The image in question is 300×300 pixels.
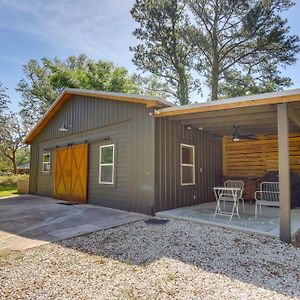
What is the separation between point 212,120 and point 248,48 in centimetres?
813

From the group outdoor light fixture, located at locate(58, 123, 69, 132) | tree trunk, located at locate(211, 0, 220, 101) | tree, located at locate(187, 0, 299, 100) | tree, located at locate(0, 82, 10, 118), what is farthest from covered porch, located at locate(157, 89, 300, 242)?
tree, located at locate(0, 82, 10, 118)

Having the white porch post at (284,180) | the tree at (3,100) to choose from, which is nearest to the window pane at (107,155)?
the white porch post at (284,180)

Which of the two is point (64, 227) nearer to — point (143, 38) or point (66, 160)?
point (66, 160)

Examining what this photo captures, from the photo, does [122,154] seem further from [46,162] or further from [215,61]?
[215,61]

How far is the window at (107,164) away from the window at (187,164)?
76.9 inches

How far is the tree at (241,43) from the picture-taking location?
1109cm

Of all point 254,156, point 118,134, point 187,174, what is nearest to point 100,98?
point 118,134

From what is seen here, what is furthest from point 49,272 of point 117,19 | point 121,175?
point 117,19

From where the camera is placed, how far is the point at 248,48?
1243 centimetres

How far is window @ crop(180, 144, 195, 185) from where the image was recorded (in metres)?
6.98

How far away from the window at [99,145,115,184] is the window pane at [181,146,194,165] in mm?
1985

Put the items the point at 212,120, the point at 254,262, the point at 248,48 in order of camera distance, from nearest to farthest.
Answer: the point at 254,262, the point at 212,120, the point at 248,48

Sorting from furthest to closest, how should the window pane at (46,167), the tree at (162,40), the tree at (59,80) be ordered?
the tree at (59,80)
the tree at (162,40)
the window pane at (46,167)

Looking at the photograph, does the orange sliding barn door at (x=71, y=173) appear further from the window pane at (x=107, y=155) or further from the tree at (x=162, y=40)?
the tree at (x=162, y=40)
